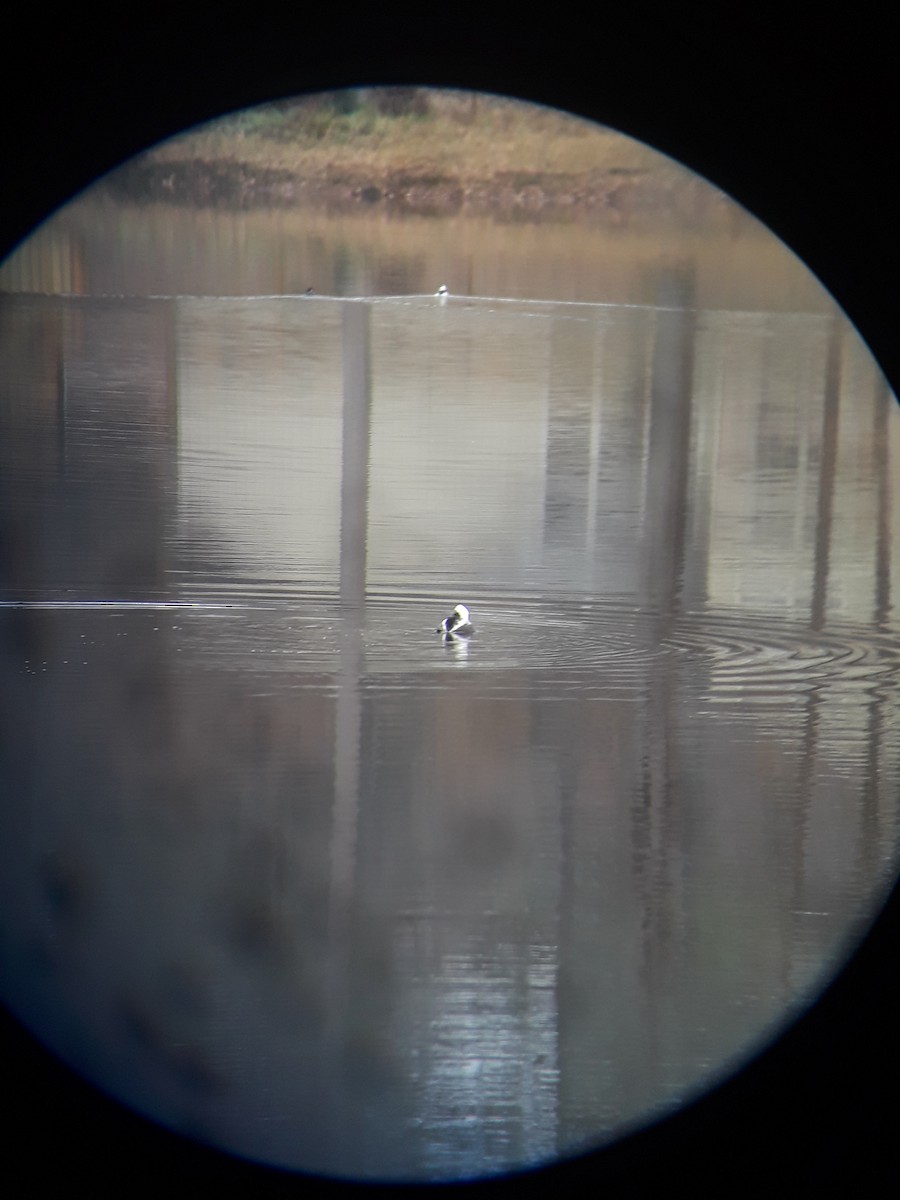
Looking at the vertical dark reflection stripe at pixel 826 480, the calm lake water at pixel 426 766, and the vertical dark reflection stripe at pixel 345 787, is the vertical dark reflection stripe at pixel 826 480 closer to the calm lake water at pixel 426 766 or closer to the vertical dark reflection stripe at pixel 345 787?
the calm lake water at pixel 426 766

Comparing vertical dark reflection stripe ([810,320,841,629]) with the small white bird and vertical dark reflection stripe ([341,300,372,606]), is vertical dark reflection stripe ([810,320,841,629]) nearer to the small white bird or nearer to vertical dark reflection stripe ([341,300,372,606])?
the small white bird

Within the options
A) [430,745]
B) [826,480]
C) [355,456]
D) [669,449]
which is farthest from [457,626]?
[669,449]

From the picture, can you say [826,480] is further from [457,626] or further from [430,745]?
[430,745]

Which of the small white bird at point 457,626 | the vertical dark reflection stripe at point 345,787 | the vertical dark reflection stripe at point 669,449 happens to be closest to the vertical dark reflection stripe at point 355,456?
the vertical dark reflection stripe at point 345,787

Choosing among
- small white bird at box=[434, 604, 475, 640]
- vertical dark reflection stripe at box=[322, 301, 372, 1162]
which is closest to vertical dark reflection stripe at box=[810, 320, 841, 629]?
small white bird at box=[434, 604, 475, 640]

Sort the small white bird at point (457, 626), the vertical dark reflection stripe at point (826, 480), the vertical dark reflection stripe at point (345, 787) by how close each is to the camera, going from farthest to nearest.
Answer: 1. the vertical dark reflection stripe at point (826, 480)
2. the small white bird at point (457, 626)
3. the vertical dark reflection stripe at point (345, 787)

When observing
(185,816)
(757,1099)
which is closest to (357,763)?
(185,816)
